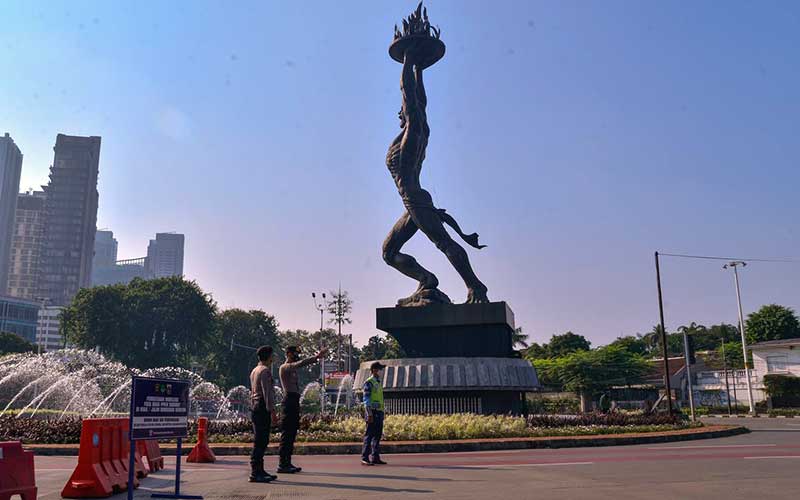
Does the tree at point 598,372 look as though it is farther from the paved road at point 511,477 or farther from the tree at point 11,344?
the tree at point 11,344

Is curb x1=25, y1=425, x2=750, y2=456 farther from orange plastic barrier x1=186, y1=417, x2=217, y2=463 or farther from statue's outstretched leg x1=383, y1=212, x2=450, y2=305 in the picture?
statue's outstretched leg x1=383, y1=212, x2=450, y2=305

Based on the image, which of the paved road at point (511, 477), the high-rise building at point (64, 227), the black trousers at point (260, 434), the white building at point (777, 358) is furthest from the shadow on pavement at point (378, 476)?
the high-rise building at point (64, 227)

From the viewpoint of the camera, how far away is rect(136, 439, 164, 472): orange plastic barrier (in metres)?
9.89

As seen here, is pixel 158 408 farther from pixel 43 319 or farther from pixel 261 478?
pixel 43 319

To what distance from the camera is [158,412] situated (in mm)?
7109

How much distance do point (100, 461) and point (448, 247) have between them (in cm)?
1610

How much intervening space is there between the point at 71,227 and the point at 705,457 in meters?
170

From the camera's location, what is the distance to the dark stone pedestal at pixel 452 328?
2186cm

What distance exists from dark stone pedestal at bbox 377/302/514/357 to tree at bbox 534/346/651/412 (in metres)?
34.1

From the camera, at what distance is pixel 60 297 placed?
522ft

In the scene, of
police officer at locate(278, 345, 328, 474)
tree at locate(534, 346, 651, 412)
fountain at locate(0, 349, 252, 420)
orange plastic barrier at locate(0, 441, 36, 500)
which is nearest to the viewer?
orange plastic barrier at locate(0, 441, 36, 500)

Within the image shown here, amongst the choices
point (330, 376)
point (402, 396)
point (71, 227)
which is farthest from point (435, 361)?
point (71, 227)

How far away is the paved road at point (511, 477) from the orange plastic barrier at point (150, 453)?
167 millimetres

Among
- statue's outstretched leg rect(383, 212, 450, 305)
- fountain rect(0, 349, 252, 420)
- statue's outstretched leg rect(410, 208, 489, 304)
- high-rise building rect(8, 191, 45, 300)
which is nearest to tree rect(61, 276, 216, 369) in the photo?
fountain rect(0, 349, 252, 420)
